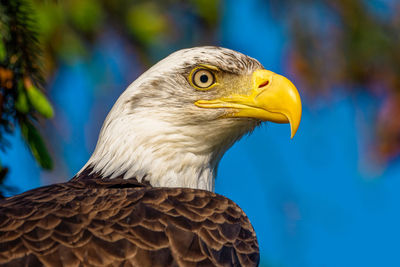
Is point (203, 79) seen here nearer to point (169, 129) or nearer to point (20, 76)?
point (169, 129)

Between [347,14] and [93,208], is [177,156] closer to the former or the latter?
[93,208]

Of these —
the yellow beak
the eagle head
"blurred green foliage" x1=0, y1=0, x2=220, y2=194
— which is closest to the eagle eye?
the eagle head

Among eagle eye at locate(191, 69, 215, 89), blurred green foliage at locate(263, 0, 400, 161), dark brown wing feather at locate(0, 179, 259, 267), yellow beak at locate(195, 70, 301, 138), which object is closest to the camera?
dark brown wing feather at locate(0, 179, 259, 267)

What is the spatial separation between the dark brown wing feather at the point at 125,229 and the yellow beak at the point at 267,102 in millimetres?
896

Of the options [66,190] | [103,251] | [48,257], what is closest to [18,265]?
[48,257]

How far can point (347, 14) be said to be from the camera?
358 inches

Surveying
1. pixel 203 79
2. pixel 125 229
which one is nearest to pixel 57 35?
pixel 203 79

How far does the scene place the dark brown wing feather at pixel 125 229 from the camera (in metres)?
2.89

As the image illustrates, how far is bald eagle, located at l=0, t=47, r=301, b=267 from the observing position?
2947 millimetres

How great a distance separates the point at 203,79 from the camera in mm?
4344

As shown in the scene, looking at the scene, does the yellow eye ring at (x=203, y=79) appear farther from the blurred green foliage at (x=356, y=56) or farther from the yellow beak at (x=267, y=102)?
the blurred green foliage at (x=356, y=56)

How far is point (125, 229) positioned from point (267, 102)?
61.5 inches

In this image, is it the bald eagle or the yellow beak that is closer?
the bald eagle

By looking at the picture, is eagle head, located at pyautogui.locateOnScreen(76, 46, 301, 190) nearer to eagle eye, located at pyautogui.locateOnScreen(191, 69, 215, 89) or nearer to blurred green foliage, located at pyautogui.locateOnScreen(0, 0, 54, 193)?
eagle eye, located at pyautogui.locateOnScreen(191, 69, 215, 89)
